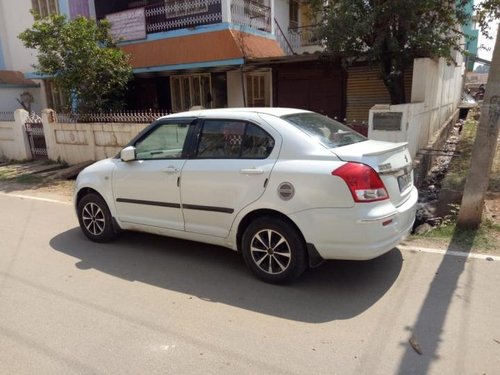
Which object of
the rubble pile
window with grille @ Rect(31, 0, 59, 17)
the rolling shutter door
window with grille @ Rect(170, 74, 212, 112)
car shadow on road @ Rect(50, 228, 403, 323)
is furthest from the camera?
window with grille @ Rect(31, 0, 59, 17)

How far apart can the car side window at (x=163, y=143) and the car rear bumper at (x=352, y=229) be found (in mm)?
1689

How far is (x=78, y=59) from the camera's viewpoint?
10.8 metres

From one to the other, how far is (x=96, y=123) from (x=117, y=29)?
5.16 m

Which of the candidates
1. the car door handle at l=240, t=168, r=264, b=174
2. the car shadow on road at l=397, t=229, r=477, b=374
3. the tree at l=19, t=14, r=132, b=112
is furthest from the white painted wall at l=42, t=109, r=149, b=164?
the car shadow on road at l=397, t=229, r=477, b=374

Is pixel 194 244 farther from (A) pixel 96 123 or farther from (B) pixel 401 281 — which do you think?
(A) pixel 96 123

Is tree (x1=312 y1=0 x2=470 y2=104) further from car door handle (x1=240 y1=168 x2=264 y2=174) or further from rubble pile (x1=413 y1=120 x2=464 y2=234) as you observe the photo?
car door handle (x1=240 y1=168 x2=264 y2=174)

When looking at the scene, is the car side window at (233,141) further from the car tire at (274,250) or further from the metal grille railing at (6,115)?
the metal grille railing at (6,115)

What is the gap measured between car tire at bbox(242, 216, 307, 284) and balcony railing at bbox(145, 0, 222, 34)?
10.1 metres

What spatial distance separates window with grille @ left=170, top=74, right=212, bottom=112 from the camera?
15133mm

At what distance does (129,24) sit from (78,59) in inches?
158

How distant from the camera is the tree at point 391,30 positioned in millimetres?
8453

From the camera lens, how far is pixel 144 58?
13875 mm

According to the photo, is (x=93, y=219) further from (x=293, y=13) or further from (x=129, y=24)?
(x=293, y=13)

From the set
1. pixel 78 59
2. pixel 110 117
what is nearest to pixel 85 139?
pixel 110 117
